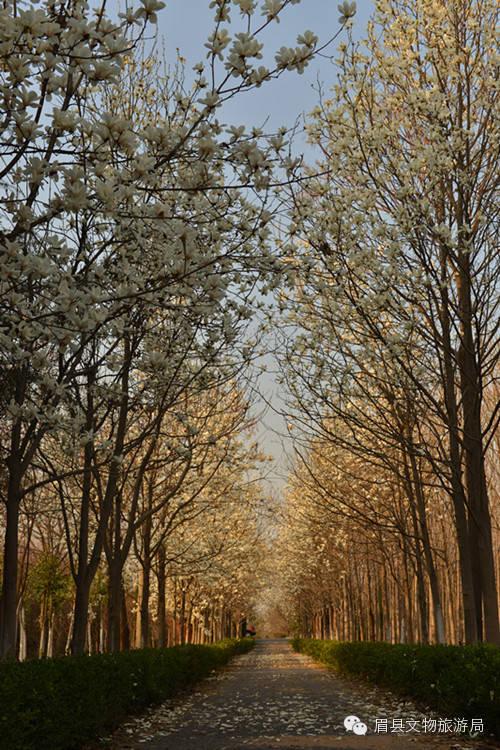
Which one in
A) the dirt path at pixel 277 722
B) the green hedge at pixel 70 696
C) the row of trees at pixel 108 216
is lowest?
the dirt path at pixel 277 722

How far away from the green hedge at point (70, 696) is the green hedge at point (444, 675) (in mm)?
3912

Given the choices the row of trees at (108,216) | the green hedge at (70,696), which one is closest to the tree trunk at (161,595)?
the green hedge at (70,696)

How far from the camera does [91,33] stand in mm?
3742

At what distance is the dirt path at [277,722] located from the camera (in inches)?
310

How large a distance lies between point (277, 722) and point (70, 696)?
386 centimetres

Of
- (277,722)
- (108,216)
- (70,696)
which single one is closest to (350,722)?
(277,722)

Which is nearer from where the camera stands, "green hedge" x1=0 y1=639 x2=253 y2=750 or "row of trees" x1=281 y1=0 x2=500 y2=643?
"green hedge" x1=0 y1=639 x2=253 y2=750

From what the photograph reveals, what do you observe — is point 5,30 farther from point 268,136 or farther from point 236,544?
point 236,544

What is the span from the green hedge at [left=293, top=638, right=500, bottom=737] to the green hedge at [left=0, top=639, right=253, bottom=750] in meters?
3.91

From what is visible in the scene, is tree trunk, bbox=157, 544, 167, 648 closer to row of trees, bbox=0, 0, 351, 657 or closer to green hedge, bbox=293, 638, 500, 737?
green hedge, bbox=293, 638, 500, 737

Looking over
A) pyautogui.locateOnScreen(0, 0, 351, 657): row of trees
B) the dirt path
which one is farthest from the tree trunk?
pyautogui.locateOnScreen(0, 0, 351, 657): row of trees

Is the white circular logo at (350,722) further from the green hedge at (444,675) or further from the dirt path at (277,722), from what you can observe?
the green hedge at (444,675)

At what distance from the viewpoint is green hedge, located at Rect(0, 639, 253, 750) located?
5738 millimetres

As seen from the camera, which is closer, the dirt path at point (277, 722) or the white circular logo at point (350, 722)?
the dirt path at point (277, 722)
